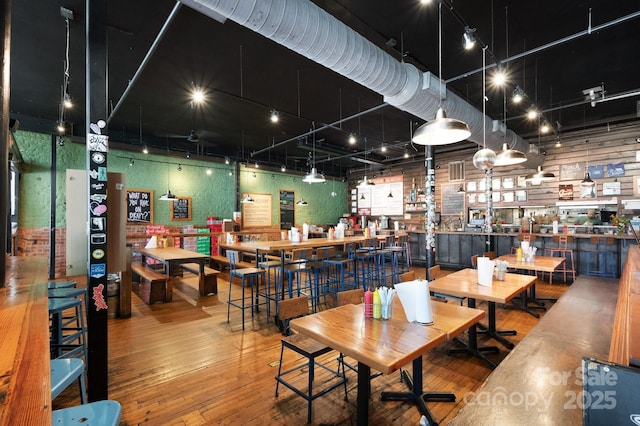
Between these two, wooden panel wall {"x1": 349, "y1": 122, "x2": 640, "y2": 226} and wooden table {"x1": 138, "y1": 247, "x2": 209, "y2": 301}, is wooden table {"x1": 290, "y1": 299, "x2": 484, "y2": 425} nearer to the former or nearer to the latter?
wooden table {"x1": 138, "y1": 247, "x2": 209, "y2": 301}

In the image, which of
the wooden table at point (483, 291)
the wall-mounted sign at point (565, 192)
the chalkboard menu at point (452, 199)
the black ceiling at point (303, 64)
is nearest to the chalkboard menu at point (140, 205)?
the black ceiling at point (303, 64)

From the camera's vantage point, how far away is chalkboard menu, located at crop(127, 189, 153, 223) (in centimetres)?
830

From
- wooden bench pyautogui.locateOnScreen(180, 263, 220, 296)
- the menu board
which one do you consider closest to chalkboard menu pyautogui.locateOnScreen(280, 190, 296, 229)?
the menu board

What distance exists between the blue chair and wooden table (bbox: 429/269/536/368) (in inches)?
105

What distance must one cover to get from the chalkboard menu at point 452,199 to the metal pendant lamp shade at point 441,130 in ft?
26.0

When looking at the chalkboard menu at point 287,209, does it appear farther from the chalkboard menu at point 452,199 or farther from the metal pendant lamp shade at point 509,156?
the metal pendant lamp shade at point 509,156

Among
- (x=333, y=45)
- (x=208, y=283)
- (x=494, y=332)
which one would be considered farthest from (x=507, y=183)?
(x=208, y=283)

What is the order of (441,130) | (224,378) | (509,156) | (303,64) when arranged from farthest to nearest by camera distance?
(303,64) → (509,156) → (224,378) → (441,130)

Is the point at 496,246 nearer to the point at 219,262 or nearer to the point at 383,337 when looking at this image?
the point at 219,262

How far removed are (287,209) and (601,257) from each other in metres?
9.01

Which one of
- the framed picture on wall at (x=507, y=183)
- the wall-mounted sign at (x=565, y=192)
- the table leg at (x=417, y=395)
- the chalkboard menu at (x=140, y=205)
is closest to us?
the table leg at (x=417, y=395)

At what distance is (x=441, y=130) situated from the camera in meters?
2.61

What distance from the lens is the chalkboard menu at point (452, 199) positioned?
10141 millimetres

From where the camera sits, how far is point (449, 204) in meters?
10.4
